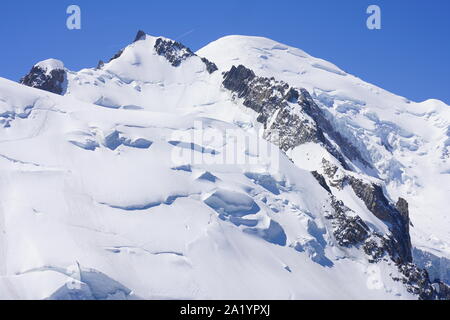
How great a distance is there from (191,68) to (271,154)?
6021cm

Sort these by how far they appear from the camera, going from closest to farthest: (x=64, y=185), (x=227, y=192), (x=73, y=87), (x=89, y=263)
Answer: (x=89, y=263), (x=64, y=185), (x=227, y=192), (x=73, y=87)

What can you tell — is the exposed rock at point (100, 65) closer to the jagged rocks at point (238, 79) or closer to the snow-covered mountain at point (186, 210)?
the snow-covered mountain at point (186, 210)

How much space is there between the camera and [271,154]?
10831cm

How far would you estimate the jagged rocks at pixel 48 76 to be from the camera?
480 feet

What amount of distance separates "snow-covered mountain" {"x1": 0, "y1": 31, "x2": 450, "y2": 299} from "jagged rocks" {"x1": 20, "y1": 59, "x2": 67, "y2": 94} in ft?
7.18

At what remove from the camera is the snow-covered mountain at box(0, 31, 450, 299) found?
246ft

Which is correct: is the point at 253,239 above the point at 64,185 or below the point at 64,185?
below

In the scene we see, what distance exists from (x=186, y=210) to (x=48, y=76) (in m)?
74.0

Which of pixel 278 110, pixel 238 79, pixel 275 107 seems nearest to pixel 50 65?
pixel 238 79

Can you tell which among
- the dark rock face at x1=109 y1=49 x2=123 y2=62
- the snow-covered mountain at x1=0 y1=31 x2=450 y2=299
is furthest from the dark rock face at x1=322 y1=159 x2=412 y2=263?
the dark rock face at x1=109 y1=49 x2=123 y2=62

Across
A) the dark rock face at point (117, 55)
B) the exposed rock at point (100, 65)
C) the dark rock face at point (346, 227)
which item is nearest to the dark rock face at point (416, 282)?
the dark rock face at point (346, 227)

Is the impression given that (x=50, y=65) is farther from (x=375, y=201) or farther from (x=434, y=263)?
(x=434, y=263)
